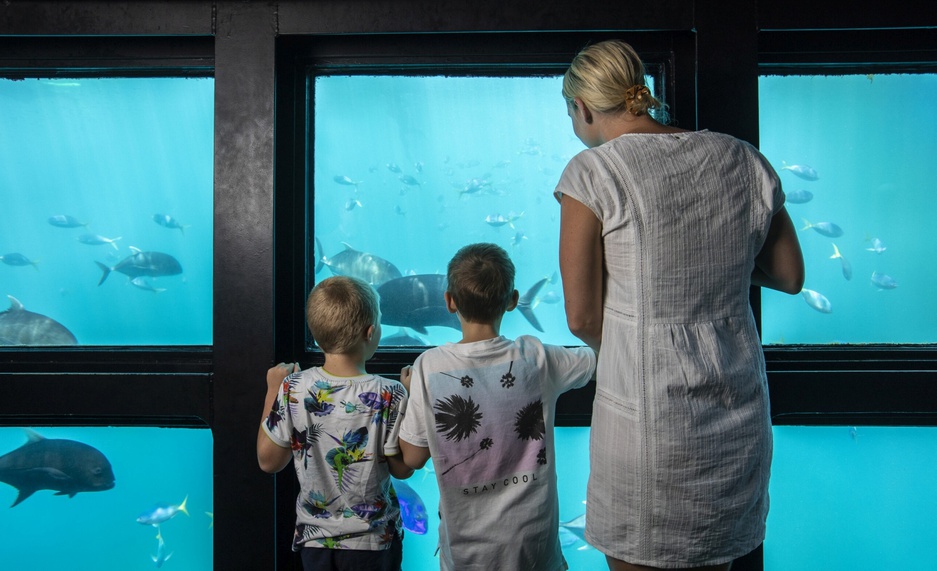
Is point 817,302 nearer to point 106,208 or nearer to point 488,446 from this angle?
point 488,446

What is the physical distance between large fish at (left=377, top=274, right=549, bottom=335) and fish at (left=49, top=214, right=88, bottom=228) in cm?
100

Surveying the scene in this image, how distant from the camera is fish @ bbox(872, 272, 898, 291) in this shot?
1.93 meters

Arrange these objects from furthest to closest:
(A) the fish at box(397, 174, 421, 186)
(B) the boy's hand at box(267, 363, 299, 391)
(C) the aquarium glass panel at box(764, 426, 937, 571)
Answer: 1. (A) the fish at box(397, 174, 421, 186)
2. (C) the aquarium glass panel at box(764, 426, 937, 571)
3. (B) the boy's hand at box(267, 363, 299, 391)

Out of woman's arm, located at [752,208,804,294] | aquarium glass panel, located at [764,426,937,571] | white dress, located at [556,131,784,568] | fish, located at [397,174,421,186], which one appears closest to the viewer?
white dress, located at [556,131,784,568]

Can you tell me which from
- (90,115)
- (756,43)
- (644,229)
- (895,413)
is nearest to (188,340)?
(90,115)

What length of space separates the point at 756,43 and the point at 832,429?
1.15 m

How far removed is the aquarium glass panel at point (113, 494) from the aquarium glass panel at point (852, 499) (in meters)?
1.76

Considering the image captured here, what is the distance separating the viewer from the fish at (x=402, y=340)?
196 cm

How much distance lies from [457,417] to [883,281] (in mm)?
1477

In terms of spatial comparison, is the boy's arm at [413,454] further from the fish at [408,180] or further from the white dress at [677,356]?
the fish at [408,180]

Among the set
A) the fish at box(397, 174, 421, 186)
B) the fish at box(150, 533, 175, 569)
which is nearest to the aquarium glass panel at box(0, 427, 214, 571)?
the fish at box(150, 533, 175, 569)

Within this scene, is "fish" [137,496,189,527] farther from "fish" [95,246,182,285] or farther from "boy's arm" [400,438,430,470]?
"boy's arm" [400,438,430,470]

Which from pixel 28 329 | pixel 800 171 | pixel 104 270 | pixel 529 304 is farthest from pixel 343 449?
pixel 800 171

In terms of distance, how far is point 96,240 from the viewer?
2.03m
